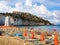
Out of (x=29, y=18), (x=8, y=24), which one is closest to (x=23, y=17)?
(x=29, y=18)

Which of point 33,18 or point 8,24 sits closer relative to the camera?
point 8,24

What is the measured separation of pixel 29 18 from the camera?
1860 inches

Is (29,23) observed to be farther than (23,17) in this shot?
Yes

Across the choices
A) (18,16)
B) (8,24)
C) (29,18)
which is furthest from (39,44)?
(29,18)

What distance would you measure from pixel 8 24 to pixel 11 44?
1652 centimetres

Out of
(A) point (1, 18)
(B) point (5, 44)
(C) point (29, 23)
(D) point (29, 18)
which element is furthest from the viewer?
(C) point (29, 23)

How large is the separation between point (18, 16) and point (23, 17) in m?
2.77

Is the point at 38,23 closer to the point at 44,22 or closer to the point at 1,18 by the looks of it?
the point at 44,22

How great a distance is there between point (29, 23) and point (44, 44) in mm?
41434

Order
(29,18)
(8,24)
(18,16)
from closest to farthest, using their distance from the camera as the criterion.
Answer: (8,24) < (18,16) < (29,18)

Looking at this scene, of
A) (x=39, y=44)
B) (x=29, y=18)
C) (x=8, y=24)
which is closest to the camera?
(x=39, y=44)

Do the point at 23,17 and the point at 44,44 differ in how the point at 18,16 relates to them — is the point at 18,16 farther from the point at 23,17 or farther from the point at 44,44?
the point at 44,44

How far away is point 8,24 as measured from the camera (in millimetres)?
25516

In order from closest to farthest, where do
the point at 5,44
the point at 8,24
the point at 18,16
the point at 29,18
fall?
1. the point at 5,44
2. the point at 8,24
3. the point at 18,16
4. the point at 29,18
